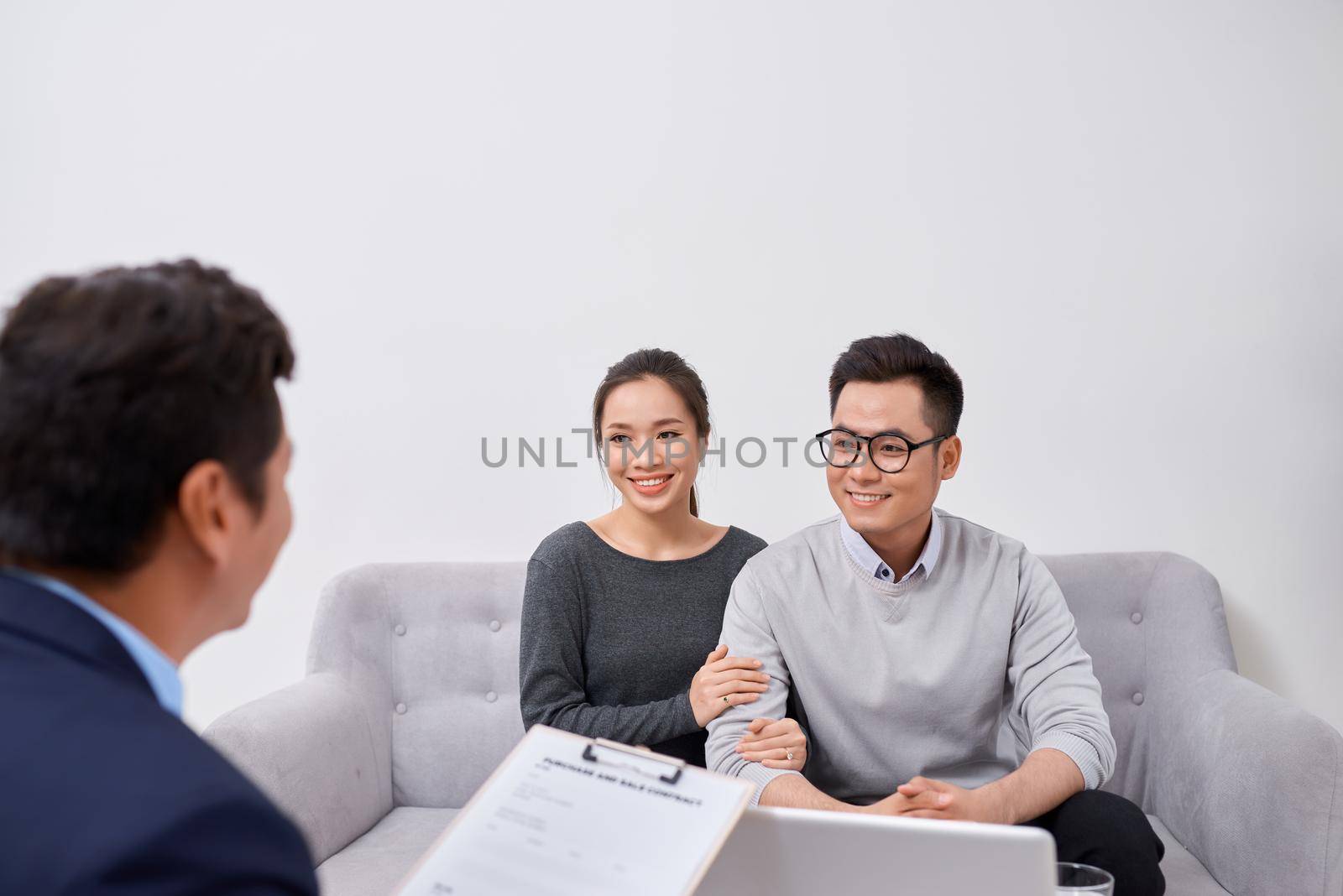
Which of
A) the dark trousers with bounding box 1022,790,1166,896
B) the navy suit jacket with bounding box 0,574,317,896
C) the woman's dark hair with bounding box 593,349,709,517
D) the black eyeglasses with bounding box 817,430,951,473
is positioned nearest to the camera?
the navy suit jacket with bounding box 0,574,317,896

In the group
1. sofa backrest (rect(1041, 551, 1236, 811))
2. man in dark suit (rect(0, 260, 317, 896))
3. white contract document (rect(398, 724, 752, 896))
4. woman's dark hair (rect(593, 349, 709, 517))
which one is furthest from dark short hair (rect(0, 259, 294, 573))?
sofa backrest (rect(1041, 551, 1236, 811))

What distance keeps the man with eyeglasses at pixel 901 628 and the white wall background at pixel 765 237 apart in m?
0.68

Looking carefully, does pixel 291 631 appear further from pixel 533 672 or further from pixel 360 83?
pixel 360 83

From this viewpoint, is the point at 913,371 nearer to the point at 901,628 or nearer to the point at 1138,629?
the point at 901,628

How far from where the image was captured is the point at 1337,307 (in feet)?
8.38

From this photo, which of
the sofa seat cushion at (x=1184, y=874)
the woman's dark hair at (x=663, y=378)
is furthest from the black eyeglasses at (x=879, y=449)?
the sofa seat cushion at (x=1184, y=874)

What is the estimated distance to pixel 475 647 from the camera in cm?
251

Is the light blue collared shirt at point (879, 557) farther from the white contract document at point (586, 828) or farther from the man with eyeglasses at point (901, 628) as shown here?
the white contract document at point (586, 828)

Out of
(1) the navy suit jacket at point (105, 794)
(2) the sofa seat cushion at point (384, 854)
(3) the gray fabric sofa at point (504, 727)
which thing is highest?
(1) the navy suit jacket at point (105, 794)

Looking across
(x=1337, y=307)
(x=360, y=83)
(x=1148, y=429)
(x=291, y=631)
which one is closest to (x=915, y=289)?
(x=1148, y=429)

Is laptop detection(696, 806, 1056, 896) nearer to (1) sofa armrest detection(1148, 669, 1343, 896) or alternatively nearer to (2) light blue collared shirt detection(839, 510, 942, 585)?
(2) light blue collared shirt detection(839, 510, 942, 585)

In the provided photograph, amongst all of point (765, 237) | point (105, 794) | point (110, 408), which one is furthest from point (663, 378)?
point (105, 794)

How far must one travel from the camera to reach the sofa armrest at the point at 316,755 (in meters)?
2.04

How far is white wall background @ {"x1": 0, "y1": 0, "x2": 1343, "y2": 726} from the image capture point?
2561 millimetres
